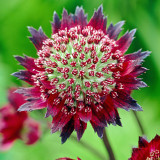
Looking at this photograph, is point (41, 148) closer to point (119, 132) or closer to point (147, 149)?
point (119, 132)

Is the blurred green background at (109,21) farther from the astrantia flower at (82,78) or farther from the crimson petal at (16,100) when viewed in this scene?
the astrantia flower at (82,78)

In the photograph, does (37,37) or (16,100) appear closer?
(37,37)

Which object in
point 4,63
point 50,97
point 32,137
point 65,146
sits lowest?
Answer: point 65,146

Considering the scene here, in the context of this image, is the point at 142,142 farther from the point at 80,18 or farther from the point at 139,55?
the point at 80,18

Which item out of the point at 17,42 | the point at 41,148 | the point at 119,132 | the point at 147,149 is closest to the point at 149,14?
the point at 119,132

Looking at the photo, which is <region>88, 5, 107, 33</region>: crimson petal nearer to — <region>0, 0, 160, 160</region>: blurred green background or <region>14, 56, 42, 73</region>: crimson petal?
<region>14, 56, 42, 73</region>: crimson petal

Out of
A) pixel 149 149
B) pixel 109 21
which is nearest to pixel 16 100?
pixel 149 149
